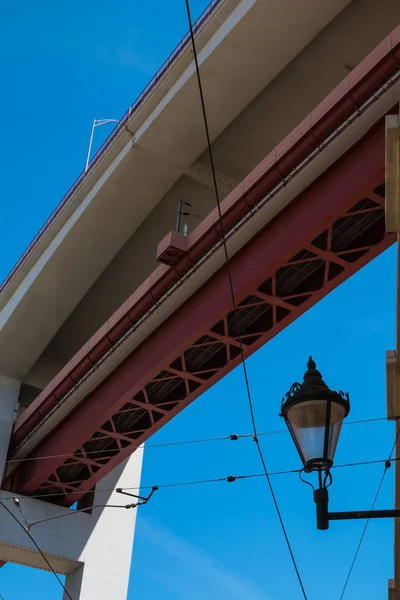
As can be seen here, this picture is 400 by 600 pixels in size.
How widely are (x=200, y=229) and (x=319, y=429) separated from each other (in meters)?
11.6

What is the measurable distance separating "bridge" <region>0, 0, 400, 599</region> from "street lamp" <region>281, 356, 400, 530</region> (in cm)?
891

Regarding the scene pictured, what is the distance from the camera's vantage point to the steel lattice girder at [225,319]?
593 inches

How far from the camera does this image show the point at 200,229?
56.2 feet

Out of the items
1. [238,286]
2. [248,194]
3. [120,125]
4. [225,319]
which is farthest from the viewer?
[120,125]

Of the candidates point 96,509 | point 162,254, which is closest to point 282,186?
point 162,254

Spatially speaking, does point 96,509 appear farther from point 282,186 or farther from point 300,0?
point 300,0

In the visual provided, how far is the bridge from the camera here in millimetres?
15266

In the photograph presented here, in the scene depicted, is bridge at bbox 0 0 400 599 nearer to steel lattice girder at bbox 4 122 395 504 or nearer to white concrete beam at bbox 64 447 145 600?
steel lattice girder at bbox 4 122 395 504

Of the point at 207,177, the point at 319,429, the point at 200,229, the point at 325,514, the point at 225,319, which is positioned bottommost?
the point at 325,514

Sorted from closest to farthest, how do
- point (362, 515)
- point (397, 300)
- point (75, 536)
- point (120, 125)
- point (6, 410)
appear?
point (362, 515)
point (397, 300)
point (120, 125)
point (75, 536)
point (6, 410)

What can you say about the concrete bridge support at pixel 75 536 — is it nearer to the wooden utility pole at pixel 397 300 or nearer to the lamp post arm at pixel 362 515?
the wooden utility pole at pixel 397 300

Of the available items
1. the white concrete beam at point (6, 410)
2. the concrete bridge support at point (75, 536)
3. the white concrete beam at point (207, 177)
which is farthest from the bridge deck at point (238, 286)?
the white concrete beam at point (207, 177)

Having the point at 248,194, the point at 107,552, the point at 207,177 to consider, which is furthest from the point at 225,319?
the point at 107,552

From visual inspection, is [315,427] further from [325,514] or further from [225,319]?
[225,319]
